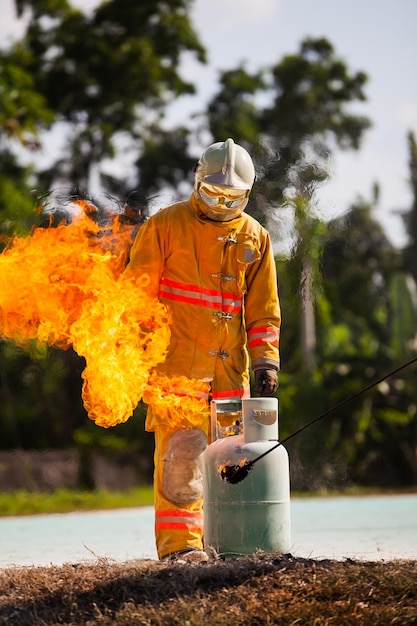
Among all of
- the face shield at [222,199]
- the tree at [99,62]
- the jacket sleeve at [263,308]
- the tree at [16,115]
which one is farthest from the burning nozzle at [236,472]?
the tree at [99,62]

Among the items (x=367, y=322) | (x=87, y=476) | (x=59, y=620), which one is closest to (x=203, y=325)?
(x=59, y=620)

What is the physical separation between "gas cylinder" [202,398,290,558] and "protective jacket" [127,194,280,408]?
0.56 metres

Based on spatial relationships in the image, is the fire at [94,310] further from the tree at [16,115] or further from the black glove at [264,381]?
the tree at [16,115]

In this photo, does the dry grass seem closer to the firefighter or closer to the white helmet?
the firefighter

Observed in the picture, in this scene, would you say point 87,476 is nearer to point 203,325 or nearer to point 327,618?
point 203,325

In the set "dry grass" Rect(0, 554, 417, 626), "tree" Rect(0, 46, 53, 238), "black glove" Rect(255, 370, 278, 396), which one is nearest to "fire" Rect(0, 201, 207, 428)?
"black glove" Rect(255, 370, 278, 396)

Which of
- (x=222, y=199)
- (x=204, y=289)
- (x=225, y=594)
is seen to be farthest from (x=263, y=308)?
(x=225, y=594)

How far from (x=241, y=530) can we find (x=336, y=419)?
12.2m

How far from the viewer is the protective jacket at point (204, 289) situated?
5.86 m

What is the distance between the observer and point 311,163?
28.5 feet

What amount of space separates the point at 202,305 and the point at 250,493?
3.74 feet

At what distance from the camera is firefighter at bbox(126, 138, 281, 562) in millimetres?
5680

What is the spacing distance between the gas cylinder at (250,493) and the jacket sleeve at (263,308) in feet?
2.15

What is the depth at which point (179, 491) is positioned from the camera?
5.65m
